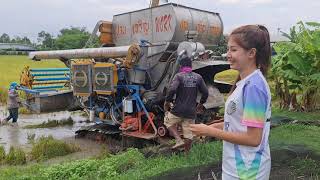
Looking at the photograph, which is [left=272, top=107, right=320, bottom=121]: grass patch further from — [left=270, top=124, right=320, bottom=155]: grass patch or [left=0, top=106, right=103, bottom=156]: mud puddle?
[left=0, top=106, right=103, bottom=156]: mud puddle

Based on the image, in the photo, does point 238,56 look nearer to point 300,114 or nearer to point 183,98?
point 183,98

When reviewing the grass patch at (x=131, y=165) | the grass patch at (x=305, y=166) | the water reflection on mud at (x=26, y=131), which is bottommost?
the water reflection on mud at (x=26, y=131)

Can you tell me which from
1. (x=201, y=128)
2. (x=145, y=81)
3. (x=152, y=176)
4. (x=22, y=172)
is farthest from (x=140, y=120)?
(x=201, y=128)

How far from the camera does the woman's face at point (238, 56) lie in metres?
2.38

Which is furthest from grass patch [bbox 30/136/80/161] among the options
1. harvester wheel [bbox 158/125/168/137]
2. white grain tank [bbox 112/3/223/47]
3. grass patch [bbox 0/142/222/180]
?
white grain tank [bbox 112/3/223/47]

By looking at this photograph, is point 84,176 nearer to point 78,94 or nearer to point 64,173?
point 64,173

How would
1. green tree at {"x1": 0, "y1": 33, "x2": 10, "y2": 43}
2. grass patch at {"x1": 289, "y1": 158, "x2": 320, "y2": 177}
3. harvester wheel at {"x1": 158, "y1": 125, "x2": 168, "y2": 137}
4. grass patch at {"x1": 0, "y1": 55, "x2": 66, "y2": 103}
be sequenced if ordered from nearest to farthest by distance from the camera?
grass patch at {"x1": 289, "y1": 158, "x2": 320, "y2": 177} → harvester wheel at {"x1": 158, "y1": 125, "x2": 168, "y2": 137} → grass patch at {"x1": 0, "y1": 55, "x2": 66, "y2": 103} → green tree at {"x1": 0, "y1": 33, "x2": 10, "y2": 43}

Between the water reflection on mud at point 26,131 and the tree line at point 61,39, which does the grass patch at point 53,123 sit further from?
the tree line at point 61,39

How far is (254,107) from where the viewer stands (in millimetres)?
2309

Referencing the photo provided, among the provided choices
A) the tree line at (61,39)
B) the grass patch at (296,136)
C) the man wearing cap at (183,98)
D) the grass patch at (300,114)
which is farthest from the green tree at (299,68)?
the tree line at (61,39)

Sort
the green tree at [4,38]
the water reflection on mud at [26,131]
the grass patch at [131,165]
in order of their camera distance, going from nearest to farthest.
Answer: the grass patch at [131,165]
the water reflection on mud at [26,131]
the green tree at [4,38]

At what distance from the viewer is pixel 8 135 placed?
1186cm

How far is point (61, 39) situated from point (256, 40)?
89531 millimetres

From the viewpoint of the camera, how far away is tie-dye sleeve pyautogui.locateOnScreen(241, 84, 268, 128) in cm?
230
